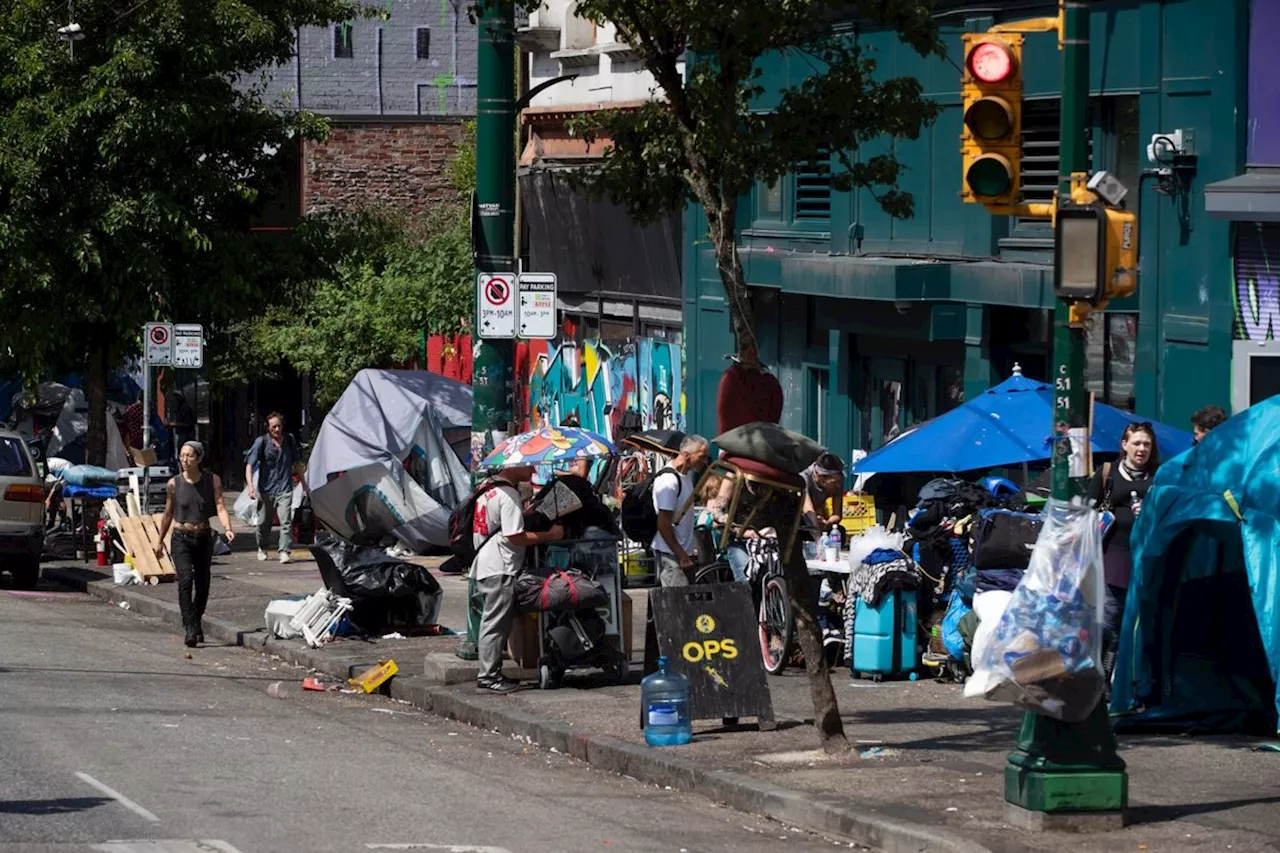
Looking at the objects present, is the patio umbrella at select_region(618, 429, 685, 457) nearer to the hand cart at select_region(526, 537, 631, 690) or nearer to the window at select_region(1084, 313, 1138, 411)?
the hand cart at select_region(526, 537, 631, 690)

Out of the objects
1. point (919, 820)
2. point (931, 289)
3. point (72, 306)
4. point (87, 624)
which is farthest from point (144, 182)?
point (919, 820)

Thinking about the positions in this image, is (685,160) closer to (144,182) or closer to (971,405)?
(971,405)

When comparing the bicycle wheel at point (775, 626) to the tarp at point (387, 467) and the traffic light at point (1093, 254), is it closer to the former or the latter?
the traffic light at point (1093, 254)

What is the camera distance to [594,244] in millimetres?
28766

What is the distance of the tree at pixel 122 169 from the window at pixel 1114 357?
44.1ft

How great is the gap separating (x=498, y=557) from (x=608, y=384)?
561 inches

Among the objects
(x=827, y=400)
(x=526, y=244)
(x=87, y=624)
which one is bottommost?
(x=87, y=624)

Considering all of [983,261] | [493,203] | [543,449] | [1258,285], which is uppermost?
[493,203]

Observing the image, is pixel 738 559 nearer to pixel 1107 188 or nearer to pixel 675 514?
pixel 675 514

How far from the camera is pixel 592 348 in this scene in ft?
96.4

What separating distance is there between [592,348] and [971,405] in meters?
13.3

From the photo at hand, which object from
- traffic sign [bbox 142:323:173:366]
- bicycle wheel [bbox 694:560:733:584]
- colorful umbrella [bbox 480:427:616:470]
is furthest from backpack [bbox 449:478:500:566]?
traffic sign [bbox 142:323:173:366]

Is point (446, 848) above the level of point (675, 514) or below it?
below

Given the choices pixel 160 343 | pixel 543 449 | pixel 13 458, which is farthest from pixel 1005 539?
Answer: pixel 160 343
